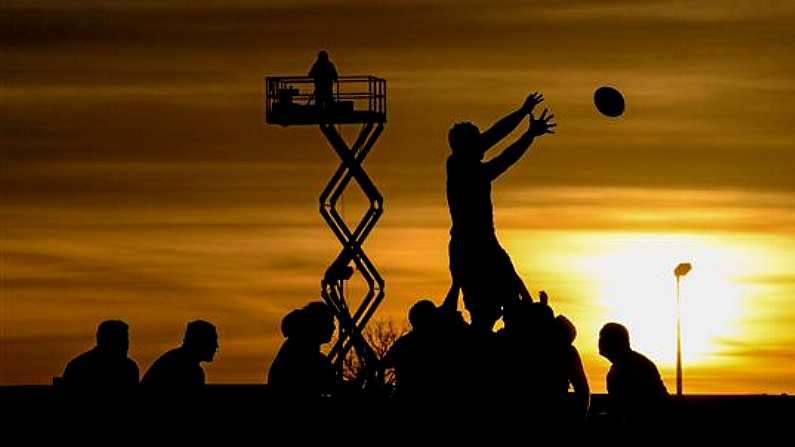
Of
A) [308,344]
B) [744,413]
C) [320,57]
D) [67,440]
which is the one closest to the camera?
[308,344]

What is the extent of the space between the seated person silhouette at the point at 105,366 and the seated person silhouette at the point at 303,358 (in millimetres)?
1671

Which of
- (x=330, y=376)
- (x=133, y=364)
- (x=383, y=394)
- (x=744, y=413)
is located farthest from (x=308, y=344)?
(x=744, y=413)

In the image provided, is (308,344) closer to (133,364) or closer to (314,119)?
(133,364)

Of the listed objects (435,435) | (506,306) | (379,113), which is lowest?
(435,435)

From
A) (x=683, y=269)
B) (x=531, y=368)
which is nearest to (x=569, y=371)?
(x=531, y=368)

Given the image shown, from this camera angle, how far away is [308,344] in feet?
81.6

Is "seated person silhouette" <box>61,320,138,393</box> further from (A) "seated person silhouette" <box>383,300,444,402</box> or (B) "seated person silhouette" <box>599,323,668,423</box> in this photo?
(B) "seated person silhouette" <box>599,323,668,423</box>

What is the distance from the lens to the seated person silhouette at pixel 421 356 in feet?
82.1

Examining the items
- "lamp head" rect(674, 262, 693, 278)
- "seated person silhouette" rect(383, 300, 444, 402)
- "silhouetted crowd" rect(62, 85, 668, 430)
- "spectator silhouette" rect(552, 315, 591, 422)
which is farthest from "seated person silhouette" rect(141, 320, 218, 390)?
"lamp head" rect(674, 262, 693, 278)

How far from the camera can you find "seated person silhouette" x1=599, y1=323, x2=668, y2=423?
25.2 metres

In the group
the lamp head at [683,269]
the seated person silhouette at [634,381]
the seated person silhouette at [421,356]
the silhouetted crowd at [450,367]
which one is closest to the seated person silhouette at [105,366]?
the silhouetted crowd at [450,367]

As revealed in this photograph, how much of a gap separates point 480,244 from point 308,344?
5388 millimetres

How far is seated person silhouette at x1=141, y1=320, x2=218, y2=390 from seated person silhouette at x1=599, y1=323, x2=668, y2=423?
12.6 feet

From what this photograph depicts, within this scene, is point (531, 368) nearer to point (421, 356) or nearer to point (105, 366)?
point (421, 356)
